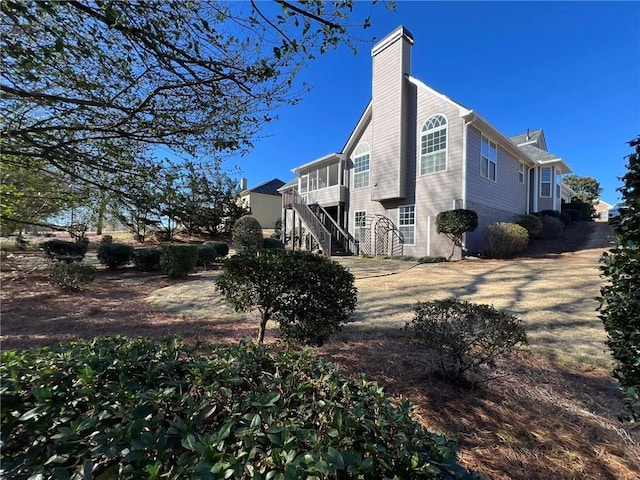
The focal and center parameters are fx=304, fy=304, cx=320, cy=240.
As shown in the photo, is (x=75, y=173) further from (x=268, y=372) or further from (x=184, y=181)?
(x=268, y=372)

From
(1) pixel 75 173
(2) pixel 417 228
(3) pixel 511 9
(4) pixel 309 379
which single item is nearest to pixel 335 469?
(4) pixel 309 379

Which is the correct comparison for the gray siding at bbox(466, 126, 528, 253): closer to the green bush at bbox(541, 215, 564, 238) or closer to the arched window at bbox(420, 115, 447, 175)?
the arched window at bbox(420, 115, 447, 175)

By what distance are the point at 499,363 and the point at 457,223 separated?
9.74 m

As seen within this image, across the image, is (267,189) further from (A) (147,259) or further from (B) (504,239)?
(B) (504,239)

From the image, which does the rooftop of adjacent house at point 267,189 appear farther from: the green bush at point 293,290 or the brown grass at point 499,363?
the green bush at point 293,290

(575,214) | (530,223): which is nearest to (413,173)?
(530,223)

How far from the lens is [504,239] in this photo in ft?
41.7

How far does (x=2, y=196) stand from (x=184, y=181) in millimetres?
3589

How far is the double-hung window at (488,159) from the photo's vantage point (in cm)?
1401

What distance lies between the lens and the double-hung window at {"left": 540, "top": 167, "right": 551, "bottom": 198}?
19375 mm

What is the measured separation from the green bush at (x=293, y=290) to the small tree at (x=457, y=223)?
10.3 m

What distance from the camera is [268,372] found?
5.19 feet

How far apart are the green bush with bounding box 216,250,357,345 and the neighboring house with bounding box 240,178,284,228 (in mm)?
32029

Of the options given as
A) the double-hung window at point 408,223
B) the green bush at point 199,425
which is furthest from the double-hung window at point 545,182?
the green bush at point 199,425
